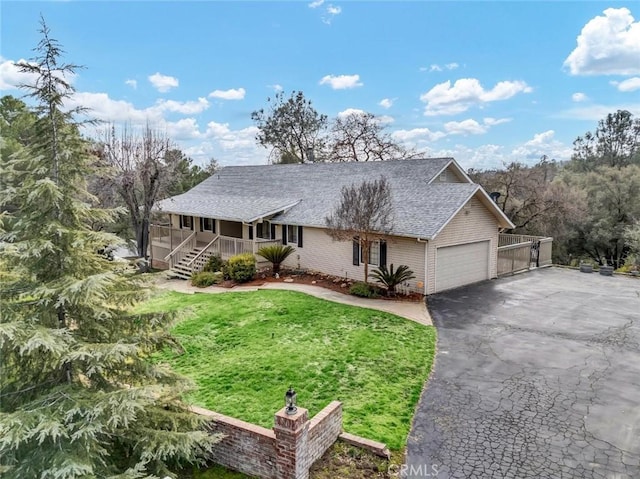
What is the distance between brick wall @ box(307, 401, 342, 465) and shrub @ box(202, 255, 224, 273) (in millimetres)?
14090

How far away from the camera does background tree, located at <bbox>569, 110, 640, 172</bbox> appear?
46531 mm

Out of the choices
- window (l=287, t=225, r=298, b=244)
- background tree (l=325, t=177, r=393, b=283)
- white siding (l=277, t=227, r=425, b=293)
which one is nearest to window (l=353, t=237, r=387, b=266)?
white siding (l=277, t=227, r=425, b=293)

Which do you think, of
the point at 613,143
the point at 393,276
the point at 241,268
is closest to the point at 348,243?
the point at 393,276

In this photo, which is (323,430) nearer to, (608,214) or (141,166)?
(141,166)

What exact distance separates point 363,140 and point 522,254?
20.4 m

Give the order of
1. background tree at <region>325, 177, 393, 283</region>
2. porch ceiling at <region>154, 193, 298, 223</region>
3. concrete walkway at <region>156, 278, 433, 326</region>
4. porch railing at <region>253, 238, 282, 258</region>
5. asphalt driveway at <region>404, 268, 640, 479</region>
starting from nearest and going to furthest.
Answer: asphalt driveway at <region>404, 268, 640, 479</region> → concrete walkway at <region>156, 278, 433, 326</region> → background tree at <region>325, 177, 393, 283</region> → porch railing at <region>253, 238, 282, 258</region> → porch ceiling at <region>154, 193, 298, 223</region>

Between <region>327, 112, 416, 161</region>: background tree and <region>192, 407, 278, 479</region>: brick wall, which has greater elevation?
<region>327, 112, 416, 161</region>: background tree

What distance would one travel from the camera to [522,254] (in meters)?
21.0

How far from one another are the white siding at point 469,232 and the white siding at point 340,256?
491 mm

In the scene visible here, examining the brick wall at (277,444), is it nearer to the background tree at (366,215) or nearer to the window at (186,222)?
the background tree at (366,215)

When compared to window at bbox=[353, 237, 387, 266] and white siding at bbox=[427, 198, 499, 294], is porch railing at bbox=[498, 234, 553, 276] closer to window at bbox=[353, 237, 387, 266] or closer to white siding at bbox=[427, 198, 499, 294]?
white siding at bbox=[427, 198, 499, 294]

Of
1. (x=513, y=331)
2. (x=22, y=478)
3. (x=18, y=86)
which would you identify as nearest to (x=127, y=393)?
(x=22, y=478)

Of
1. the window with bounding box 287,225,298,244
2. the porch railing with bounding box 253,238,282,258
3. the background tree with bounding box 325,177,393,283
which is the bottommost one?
the porch railing with bounding box 253,238,282,258

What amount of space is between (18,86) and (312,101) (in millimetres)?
37710
